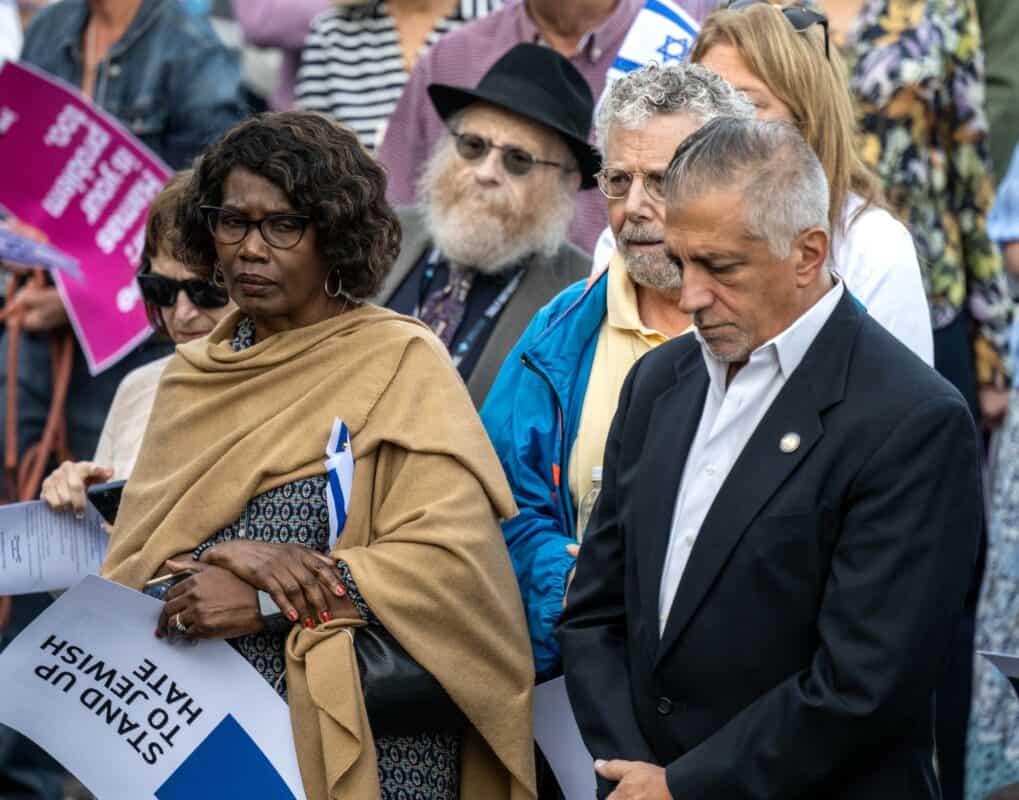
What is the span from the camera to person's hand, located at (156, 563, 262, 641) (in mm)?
3971

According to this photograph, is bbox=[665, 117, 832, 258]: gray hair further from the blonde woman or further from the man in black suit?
the blonde woman

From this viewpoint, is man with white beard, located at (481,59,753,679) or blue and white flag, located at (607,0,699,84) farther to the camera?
blue and white flag, located at (607,0,699,84)

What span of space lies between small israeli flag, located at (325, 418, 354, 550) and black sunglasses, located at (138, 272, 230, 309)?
1120 millimetres

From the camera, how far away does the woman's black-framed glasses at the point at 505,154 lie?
214 inches

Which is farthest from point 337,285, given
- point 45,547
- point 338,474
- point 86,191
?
point 86,191

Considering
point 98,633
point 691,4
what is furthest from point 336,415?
point 691,4

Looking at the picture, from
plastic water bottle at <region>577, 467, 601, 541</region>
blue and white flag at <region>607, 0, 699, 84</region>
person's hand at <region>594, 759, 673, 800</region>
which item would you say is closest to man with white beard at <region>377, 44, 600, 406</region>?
blue and white flag at <region>607, 0, 699, 84</region>

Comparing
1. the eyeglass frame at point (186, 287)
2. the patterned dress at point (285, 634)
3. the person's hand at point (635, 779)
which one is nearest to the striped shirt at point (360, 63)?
the eyeglass frame at point (186, 287)

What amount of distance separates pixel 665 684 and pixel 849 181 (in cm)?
167

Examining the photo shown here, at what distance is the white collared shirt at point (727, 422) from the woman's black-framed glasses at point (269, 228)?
42.4 inches

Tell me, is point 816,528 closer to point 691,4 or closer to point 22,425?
point 691,4

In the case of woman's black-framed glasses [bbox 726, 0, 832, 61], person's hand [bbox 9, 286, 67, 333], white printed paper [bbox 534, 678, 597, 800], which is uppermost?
woman's black-framed glasses [bbox 726, 0, 832, 61]

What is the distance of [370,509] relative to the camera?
13.5 ft

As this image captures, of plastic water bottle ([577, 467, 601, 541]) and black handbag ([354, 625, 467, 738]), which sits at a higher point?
plastic water bottle ([577, 467, 601, 541])
